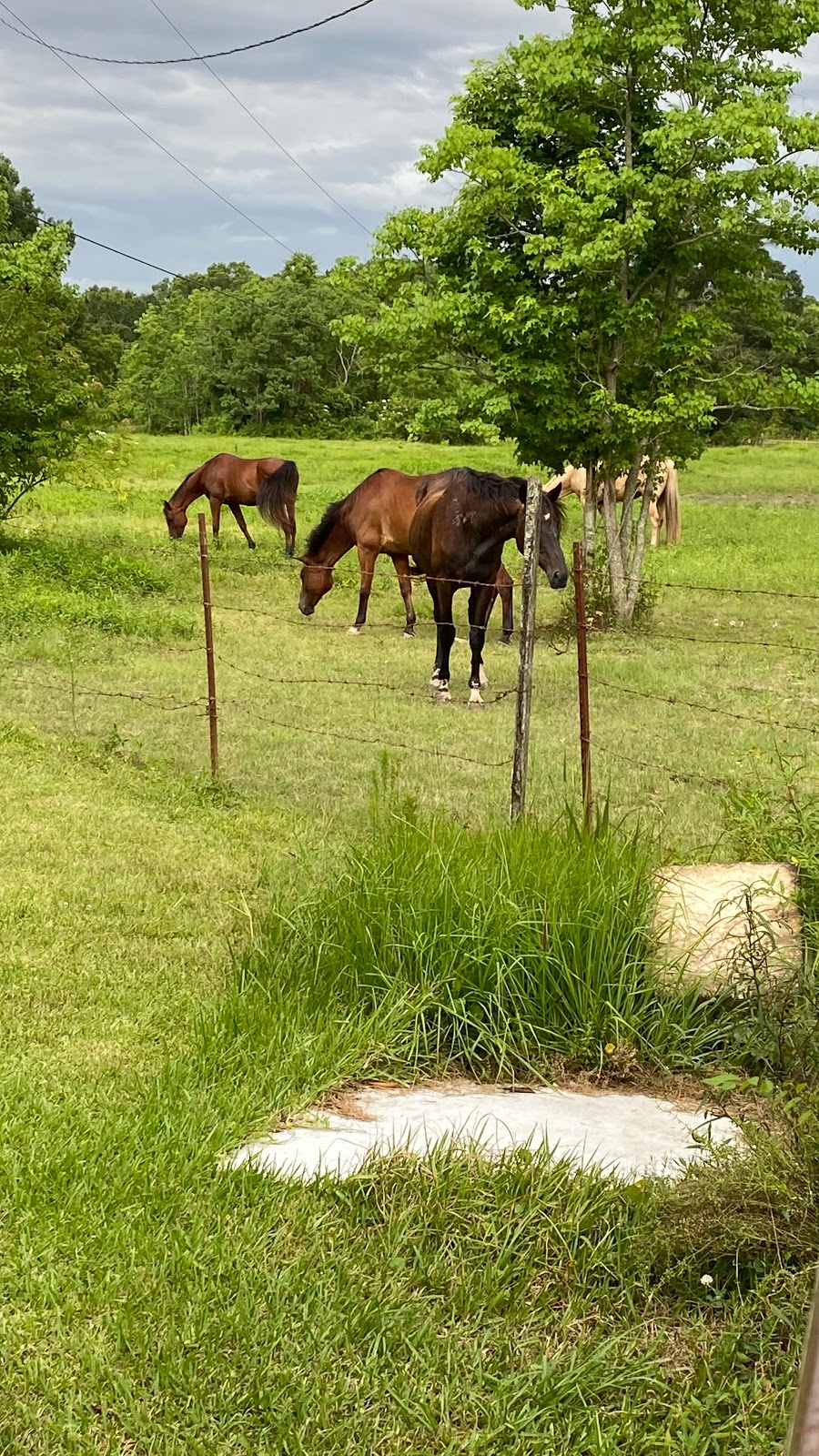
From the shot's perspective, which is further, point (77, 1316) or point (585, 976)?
point (585, 976)

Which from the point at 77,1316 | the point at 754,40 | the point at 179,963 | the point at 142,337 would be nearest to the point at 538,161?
the point at 754,40

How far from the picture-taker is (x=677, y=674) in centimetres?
1112

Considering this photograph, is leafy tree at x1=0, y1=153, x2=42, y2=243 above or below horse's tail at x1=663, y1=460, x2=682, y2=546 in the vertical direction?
above

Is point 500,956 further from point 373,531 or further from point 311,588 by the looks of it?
point 311,588

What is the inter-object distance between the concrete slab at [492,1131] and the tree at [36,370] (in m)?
11.7

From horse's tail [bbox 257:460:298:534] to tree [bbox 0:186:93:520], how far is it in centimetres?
345

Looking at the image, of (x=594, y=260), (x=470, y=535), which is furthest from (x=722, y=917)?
(x=594, y=260)

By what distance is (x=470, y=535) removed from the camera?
10.8m

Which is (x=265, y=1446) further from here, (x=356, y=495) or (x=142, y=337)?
(x=142, y=337)

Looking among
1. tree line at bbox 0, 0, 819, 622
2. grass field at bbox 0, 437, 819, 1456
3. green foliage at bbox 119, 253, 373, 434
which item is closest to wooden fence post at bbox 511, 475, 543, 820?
grass field at bbox 0, 437, 819, 1456

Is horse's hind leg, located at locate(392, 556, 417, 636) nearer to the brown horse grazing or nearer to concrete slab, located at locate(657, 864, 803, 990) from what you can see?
the brown horse grazing

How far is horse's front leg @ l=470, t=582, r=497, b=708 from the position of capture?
405 inches

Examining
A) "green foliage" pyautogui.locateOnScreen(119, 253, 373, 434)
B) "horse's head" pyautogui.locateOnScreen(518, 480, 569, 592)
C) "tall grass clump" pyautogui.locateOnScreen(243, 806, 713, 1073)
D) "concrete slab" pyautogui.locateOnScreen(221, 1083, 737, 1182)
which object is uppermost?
"green foliage" pyautogui.locateOnScreen(119, 253, 373, 434)

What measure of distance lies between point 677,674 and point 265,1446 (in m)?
9.22
